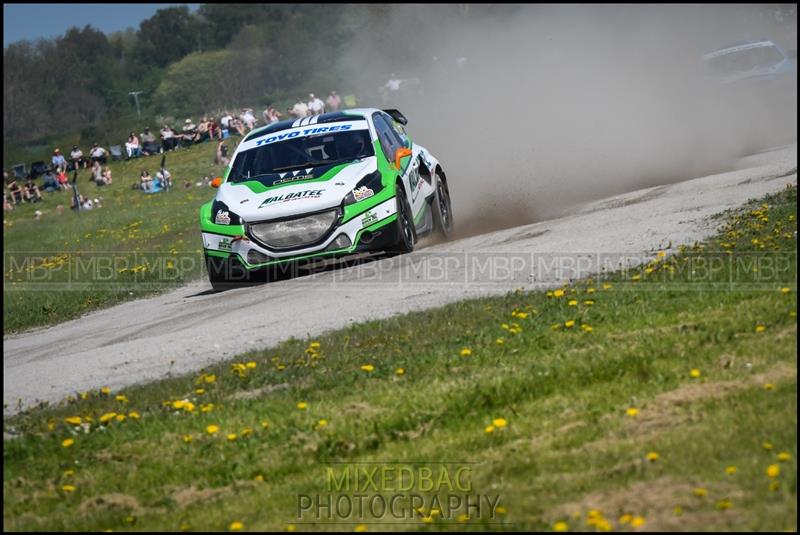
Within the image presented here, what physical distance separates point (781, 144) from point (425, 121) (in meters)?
13.6

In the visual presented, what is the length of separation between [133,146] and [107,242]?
636 inches

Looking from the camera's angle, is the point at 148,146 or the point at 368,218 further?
the point at 148,146

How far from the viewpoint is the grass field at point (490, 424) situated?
5.23 metres

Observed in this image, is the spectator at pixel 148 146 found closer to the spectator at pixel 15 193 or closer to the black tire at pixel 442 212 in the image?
the spectator at pixel 15 193

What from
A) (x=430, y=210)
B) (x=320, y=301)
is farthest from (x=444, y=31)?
(x=320, y=301)

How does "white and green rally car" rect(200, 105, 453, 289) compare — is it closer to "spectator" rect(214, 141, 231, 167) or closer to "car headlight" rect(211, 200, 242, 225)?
"car headlight" rect(211, 200, 242, 225)

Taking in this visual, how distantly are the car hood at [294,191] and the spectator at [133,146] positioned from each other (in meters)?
27.3

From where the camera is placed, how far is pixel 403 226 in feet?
42.2

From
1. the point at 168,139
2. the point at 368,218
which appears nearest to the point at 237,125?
the point at 168,139

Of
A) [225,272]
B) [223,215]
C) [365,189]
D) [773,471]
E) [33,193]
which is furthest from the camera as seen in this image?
[33,193]

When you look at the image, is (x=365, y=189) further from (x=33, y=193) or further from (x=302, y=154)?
(x=33, y=193)

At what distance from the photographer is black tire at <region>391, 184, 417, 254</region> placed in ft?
41.8

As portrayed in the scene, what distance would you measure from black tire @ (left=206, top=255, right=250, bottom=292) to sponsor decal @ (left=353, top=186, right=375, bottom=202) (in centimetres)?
149

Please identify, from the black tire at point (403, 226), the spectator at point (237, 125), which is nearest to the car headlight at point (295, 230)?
the black tire at point (403, 226)
